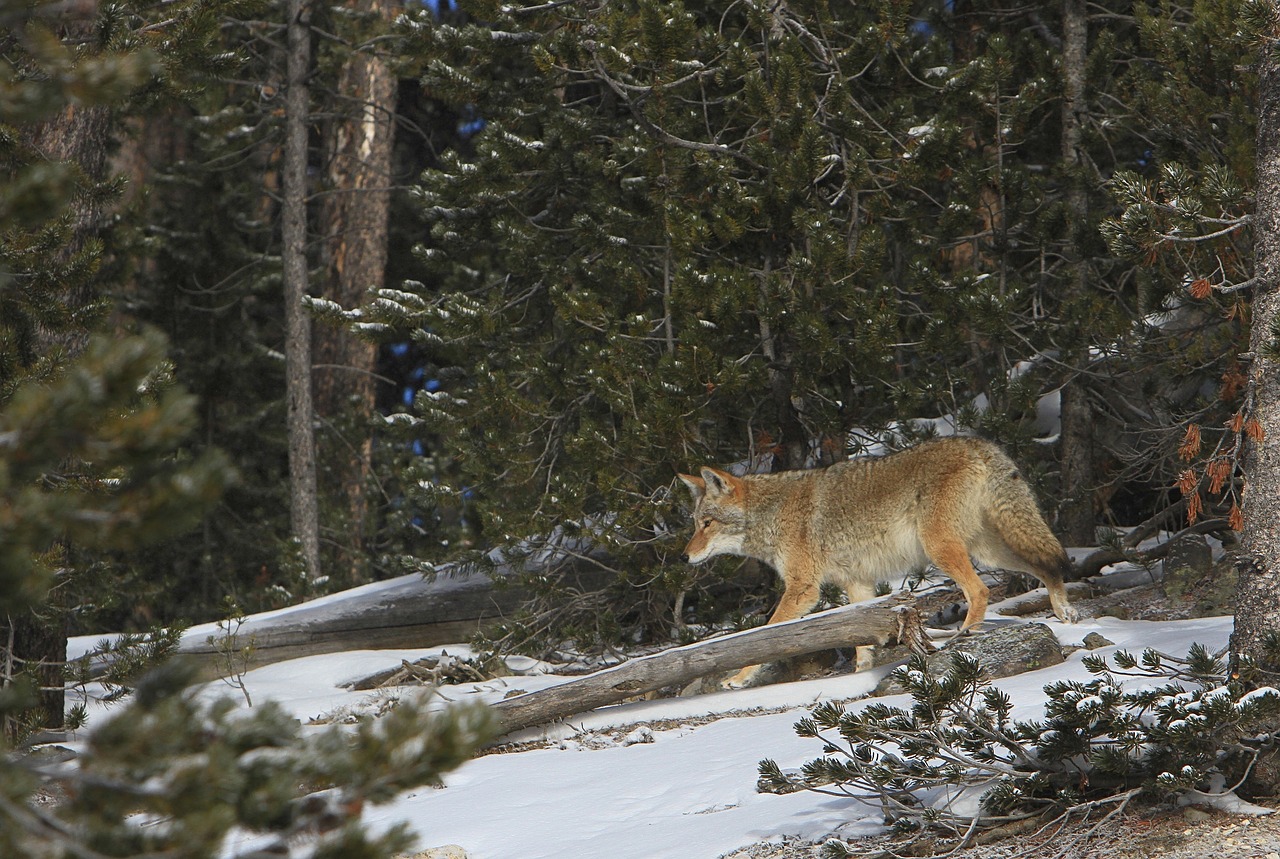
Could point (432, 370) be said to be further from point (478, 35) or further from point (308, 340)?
point (478, 35)

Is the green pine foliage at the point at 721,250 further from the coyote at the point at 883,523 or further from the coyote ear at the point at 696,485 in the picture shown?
the coyote at the point at 883,523

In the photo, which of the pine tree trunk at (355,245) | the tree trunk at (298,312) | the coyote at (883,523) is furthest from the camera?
the pine tree trunk at (355,245)

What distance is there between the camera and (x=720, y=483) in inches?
376

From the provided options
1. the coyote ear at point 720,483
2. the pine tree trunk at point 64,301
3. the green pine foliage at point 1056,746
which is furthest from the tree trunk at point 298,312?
the green pine foliage at point 1056,746

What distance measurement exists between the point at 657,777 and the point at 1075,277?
6160 mm

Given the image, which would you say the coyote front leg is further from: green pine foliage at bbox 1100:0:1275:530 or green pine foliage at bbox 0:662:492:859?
green pine foliage at bbox 0:662:492:859

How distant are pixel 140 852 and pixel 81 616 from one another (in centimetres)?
763

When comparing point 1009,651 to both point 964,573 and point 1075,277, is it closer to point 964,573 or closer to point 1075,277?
point 964,573

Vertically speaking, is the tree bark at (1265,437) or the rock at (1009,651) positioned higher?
the tree bark at (1265,437)

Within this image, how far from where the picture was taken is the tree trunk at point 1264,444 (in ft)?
16.5

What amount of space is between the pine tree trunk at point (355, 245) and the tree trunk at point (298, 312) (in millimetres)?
1951

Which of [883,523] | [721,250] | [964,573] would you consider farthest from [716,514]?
[721,250]

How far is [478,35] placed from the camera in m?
10.3

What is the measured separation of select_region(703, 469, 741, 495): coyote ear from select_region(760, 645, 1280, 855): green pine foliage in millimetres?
4292
